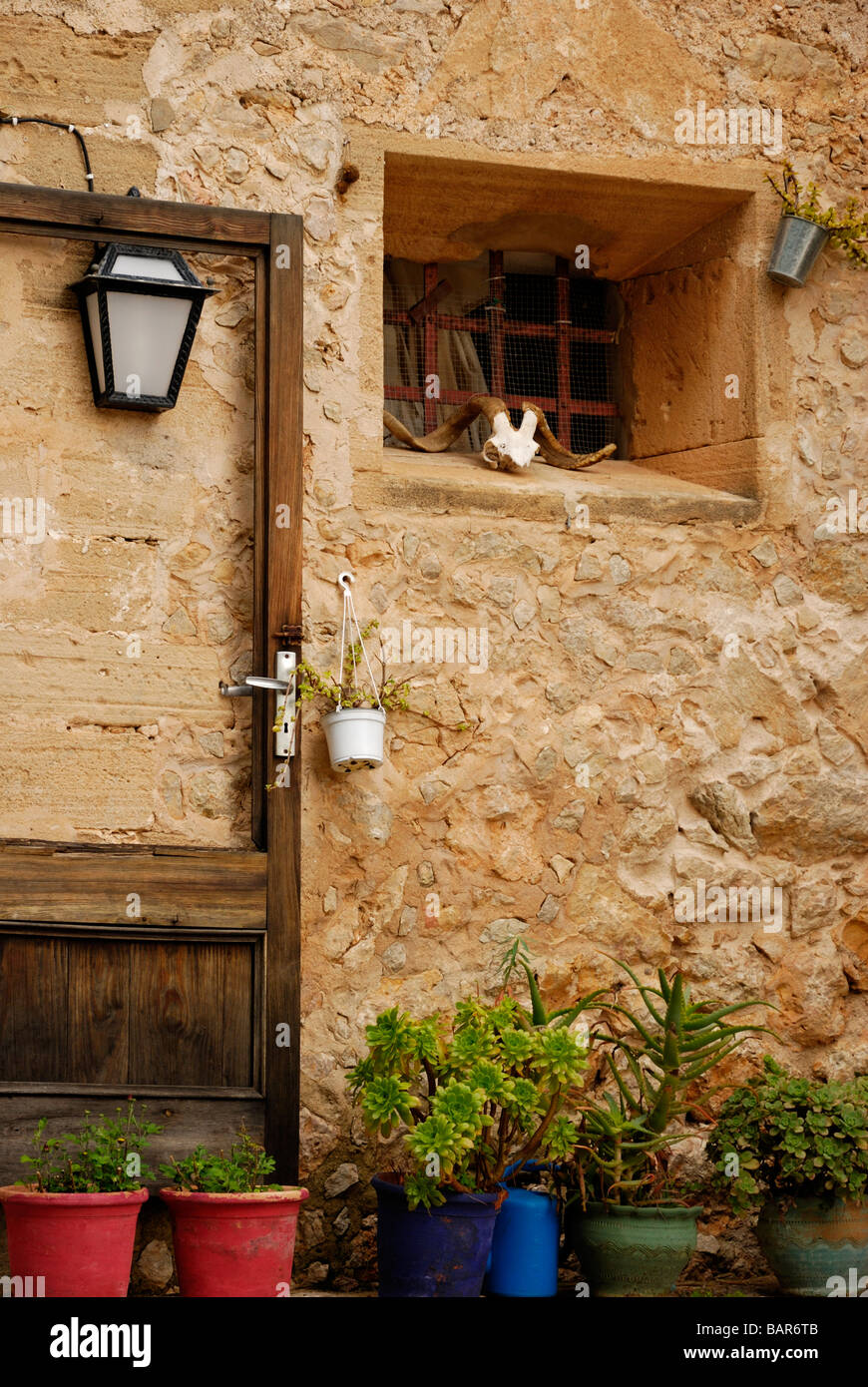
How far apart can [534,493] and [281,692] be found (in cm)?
106

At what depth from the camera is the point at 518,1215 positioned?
447cm

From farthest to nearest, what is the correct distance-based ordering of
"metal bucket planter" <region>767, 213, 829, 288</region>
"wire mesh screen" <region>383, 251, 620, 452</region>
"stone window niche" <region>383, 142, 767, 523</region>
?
"wire mesh screen" <region>383, 251, 620, 452</region> < "metal bucket planter" <region>767, 213, 829, 288</region> < "stone window niche" <region>383, 142, 767, 523</region>

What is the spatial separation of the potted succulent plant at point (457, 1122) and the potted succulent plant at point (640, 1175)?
0.14 meters

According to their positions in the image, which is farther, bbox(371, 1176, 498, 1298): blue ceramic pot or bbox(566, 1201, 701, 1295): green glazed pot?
bbox(566, 1201, 701, 1295): green glazed pot

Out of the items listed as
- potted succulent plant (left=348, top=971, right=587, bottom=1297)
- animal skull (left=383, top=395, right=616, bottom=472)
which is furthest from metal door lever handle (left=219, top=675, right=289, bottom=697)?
animal skull (left=383, top=395, right=616, bottom=472)

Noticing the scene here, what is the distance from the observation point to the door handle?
4719 mm

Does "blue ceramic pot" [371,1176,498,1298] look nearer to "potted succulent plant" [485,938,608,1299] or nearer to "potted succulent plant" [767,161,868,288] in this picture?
"potted succulent plant" [485,938,608,1299]

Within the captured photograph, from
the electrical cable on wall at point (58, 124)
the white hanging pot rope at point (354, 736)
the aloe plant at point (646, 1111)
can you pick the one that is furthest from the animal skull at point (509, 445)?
the aloe plant at point (646, 1111)

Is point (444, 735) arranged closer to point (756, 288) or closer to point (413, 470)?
point (413, 470)

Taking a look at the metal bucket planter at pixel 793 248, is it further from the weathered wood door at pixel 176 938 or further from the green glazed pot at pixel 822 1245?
the green glazed pot at pixel 822 1245

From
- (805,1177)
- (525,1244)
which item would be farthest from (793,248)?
(525,1244)

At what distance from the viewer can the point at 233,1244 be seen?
4.05 meters

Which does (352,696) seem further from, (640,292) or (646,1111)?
(640,292)

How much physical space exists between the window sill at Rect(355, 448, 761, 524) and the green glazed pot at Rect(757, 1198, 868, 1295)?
6.81ft
